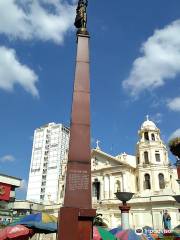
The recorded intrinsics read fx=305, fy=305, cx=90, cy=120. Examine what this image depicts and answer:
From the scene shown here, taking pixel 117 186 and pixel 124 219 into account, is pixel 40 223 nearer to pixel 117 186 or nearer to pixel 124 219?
pixel 124 219

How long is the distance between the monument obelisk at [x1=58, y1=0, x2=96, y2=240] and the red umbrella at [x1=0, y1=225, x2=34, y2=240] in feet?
12.0

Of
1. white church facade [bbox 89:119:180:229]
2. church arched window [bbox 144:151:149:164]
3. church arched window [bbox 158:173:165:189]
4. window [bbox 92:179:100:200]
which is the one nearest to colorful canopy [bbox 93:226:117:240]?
white church facade [bbox 89:119:180:229]

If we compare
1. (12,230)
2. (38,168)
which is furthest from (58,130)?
(12,230)

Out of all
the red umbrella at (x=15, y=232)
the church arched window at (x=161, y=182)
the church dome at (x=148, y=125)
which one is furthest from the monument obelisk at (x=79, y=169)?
the church dome at (x=148, y=125)

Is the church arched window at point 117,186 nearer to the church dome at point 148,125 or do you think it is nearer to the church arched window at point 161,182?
the church arched window at point 161,182

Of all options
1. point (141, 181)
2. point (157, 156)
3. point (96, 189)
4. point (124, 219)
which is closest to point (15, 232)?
point (124, 219)

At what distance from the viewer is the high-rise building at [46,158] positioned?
10062 cm

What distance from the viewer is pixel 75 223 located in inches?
339

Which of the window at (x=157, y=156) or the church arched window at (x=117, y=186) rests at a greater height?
the window at (x=157, y=156)

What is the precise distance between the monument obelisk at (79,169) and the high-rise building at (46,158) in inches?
3510

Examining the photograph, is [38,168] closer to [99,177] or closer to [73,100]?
[99,177]

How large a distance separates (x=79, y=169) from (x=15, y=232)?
4162mm

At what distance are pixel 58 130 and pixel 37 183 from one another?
19.3 metres

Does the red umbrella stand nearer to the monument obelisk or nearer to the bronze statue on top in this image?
the monument obelisk
